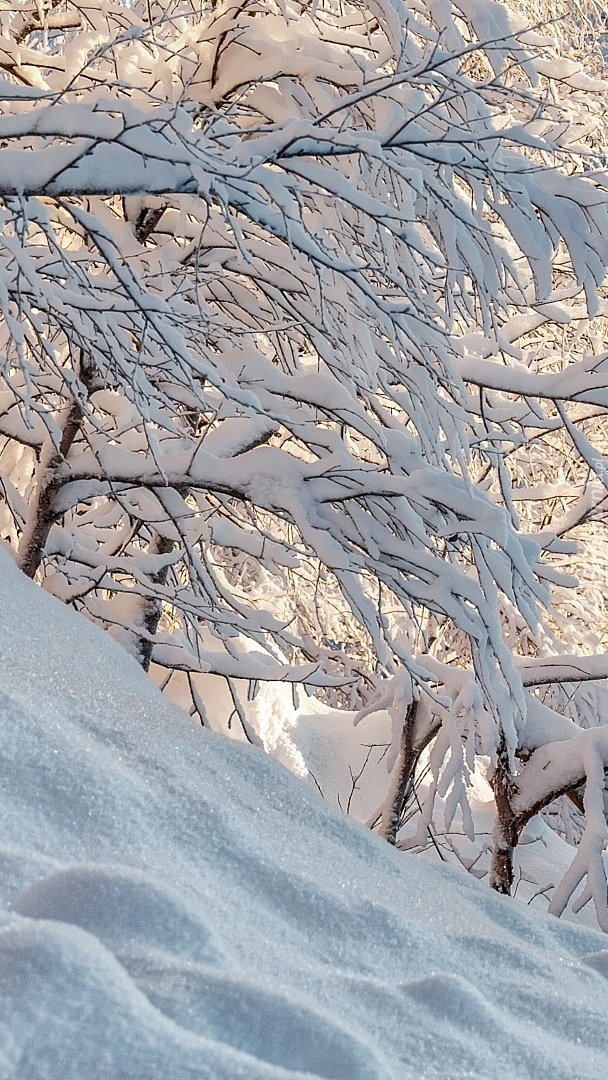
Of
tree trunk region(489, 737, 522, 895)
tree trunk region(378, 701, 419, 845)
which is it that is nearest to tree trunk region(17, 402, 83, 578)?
tree trunk region(489, 737, 522, 895)

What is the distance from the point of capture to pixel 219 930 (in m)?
1.30

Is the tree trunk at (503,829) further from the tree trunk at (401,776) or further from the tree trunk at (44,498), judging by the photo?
the tree trunk at (44,498)

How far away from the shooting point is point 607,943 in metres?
2.15

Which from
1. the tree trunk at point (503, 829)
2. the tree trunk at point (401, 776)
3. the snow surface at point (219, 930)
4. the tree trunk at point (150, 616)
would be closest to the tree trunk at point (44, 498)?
the tree trunk at point (150, 616)

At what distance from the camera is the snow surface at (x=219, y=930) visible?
0.82 meters

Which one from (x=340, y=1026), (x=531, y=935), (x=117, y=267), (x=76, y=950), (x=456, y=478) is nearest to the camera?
(x=76, y=950)

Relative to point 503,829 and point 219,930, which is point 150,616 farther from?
point 219,930

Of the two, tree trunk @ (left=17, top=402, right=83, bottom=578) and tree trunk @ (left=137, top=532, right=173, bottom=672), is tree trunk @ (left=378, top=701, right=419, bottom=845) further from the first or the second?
tree trunk @ (left=17, top=402, right=83, bottom=578)

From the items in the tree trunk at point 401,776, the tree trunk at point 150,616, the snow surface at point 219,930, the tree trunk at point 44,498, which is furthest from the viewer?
the tree trunk at point 401,776

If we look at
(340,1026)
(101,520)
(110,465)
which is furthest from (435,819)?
(340,1026)

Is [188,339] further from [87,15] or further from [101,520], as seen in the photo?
[101,520]

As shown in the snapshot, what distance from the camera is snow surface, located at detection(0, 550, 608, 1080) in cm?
82

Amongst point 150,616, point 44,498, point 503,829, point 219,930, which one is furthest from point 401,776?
point 219,930

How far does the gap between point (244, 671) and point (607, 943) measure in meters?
2.47
